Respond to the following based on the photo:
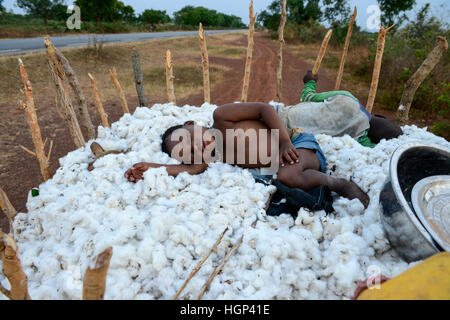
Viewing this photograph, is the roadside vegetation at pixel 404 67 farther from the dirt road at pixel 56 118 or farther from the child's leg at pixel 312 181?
the child's leg at pixel 312 181

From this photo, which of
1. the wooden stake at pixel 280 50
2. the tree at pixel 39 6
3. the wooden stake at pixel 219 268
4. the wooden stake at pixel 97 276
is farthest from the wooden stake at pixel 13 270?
the tree at pixel 39 6

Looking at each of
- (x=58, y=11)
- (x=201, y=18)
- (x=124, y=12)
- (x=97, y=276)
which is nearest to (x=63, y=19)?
(x=58, y=11)

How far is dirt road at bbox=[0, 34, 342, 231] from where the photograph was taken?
11.5ft

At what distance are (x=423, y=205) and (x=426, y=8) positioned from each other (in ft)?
31.4

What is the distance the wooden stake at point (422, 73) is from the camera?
2432 mm

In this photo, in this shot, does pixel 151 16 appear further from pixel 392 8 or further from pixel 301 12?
pixel 392 8

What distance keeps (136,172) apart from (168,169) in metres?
0.22

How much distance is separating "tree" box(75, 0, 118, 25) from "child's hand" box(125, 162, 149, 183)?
20594 millimetres

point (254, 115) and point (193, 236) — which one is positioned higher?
point (254, 115)

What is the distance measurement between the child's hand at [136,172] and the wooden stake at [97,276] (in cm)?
100

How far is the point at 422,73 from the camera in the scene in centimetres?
267

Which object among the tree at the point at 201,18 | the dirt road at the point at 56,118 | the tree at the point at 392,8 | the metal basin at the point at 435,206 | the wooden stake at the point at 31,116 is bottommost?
the dirt road at the point at 56,118
